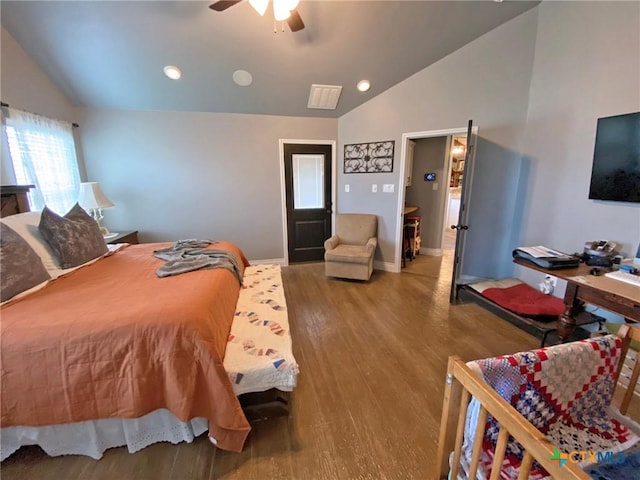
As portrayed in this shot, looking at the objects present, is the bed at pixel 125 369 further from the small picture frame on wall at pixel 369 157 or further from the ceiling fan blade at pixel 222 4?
the small picture frame on wall at pixel 369 157

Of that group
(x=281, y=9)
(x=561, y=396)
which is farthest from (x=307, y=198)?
(x=561, y=396)

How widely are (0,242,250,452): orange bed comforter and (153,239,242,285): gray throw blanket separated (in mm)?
515

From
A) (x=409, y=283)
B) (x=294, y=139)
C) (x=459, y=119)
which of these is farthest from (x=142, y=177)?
(x=459, y=119)

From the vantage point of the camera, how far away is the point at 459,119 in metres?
3.32

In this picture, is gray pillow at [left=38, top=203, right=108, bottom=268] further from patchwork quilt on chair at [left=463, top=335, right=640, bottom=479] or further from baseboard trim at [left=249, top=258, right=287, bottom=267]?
patchwork quilt on chair at [left=463, top=335, right=640, bottom=479]

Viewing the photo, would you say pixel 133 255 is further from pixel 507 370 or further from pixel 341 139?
pixel 341 139

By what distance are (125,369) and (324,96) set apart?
12.2 ft

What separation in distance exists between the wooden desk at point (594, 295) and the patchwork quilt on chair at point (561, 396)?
575 mm

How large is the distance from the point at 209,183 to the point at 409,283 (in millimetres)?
3282

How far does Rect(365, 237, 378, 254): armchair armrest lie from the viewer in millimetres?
3821

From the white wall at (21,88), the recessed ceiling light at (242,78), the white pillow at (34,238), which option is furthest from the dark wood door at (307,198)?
the white pillow at (34,238)

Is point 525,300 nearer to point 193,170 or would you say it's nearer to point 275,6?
point 275,6

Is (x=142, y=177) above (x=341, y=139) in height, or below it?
below

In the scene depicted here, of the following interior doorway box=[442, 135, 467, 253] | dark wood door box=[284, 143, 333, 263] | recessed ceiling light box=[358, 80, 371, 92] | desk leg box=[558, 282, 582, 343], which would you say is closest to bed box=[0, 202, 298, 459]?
desk leg box=[558, 282, 582, 343]
